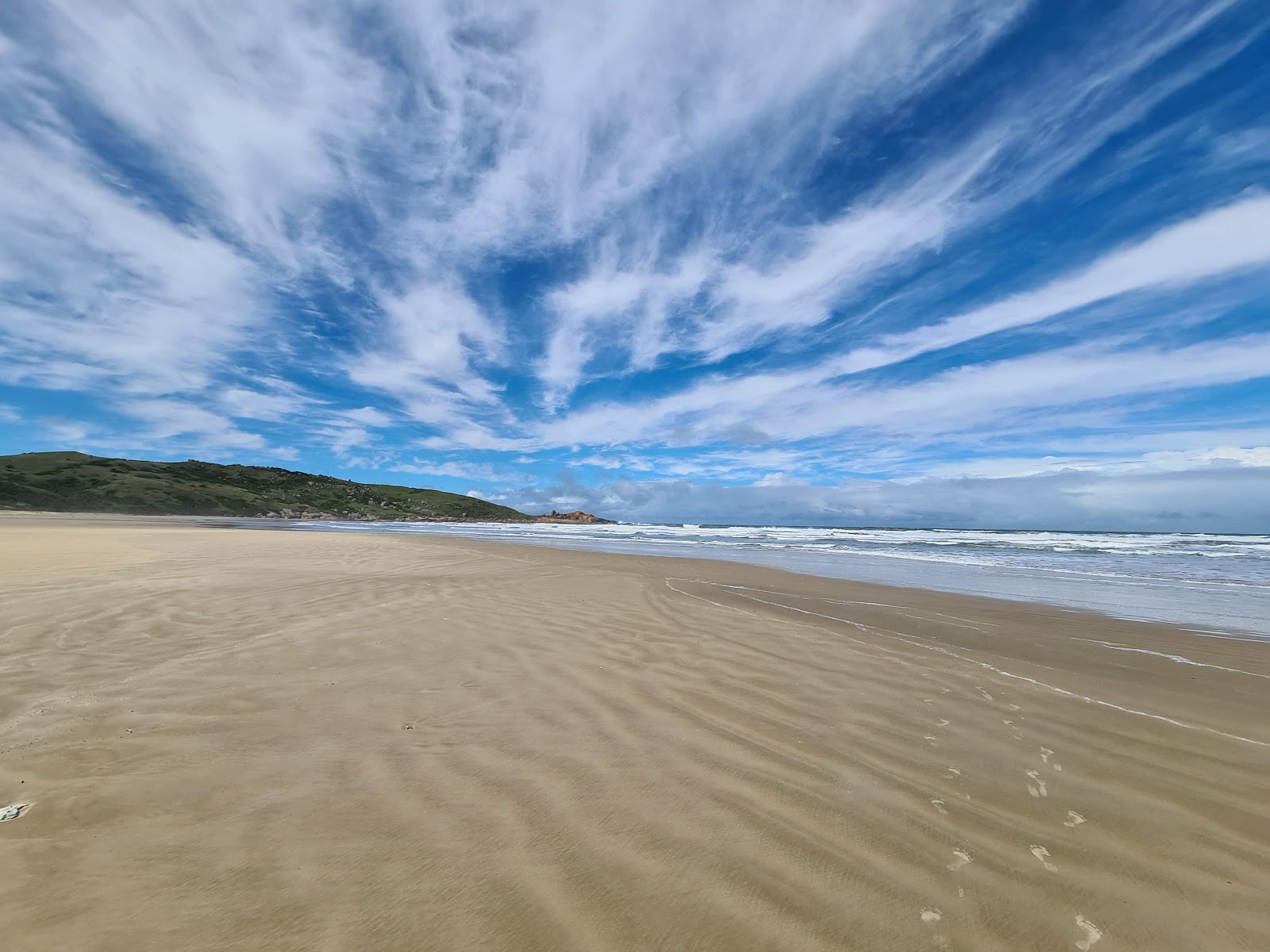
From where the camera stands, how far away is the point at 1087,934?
2.20 meters

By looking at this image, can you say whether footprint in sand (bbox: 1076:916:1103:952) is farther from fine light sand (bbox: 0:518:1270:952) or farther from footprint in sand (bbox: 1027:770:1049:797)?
footprint in sand (bbox: 1027:770:1049:797)

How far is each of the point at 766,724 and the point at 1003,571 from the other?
54.0 ft


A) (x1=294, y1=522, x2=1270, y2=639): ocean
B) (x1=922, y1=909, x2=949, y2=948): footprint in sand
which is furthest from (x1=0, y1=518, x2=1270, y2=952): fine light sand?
(x1=294, y1=522, x2=1270, y2=639): ocean

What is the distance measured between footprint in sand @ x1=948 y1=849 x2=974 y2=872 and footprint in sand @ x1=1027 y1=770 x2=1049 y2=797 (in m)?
0.99

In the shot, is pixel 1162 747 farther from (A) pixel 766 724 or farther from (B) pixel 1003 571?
(B) pixel 1003 571

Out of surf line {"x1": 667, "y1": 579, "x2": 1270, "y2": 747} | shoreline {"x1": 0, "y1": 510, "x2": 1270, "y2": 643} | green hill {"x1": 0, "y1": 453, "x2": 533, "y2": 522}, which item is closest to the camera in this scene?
surf line {"x1": 667, "y1": 579, "x2": 1270, "y2": 747}

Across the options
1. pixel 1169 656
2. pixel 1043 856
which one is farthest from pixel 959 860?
pixel 1169 656

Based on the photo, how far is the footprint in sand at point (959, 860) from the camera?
255 centimetres

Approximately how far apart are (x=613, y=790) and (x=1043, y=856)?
7.26ft

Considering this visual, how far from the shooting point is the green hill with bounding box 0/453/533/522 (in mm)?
69438

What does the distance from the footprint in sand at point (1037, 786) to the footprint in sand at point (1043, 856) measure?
65 centimetres

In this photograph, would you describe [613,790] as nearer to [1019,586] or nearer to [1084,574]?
[1019,586]

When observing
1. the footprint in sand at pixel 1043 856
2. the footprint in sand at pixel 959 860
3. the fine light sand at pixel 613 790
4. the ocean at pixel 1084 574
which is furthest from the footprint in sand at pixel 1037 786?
the ocean at pixel 1084 574

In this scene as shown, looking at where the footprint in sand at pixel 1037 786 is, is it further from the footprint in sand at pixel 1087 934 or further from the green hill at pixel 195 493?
the green hill at pixel 195 493
